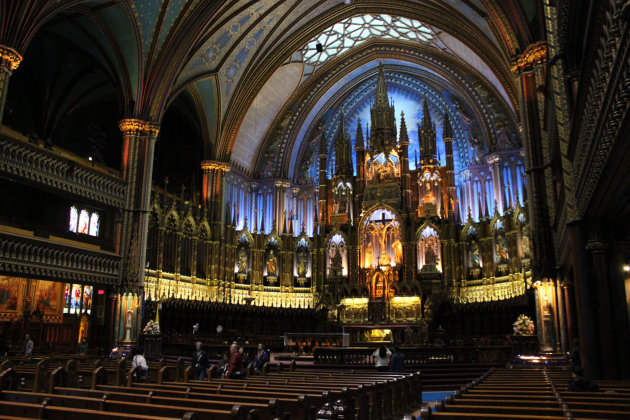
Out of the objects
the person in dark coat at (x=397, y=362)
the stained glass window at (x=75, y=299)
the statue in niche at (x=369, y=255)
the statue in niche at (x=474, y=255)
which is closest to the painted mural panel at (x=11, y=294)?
the stained glass window at (x=75, y=299)

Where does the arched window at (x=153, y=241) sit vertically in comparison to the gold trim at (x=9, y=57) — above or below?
below

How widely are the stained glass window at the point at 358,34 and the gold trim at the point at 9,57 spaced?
1841cm

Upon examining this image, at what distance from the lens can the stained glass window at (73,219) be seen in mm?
24609

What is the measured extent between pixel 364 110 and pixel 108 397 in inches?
1306

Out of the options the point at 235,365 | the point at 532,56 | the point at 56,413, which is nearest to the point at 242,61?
the point at 532,56

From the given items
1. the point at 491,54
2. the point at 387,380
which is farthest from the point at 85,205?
the point at 491,54

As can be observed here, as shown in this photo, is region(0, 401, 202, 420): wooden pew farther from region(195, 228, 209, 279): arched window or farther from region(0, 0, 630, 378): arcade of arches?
region(195, 228, 209, 279): arched window

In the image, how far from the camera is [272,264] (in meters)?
33.0

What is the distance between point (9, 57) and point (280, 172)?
18.9m

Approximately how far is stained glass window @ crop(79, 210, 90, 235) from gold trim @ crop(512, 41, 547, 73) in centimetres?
2056

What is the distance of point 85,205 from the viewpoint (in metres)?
25.2

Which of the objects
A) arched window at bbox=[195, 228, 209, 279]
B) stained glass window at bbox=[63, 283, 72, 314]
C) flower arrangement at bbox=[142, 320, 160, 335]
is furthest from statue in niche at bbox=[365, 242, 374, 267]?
stained glass window at bbox=[63, 283, 72, 314]

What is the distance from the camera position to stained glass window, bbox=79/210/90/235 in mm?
24936

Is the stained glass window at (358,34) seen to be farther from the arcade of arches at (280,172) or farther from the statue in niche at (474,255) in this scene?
the statue in niche at (474,255)
